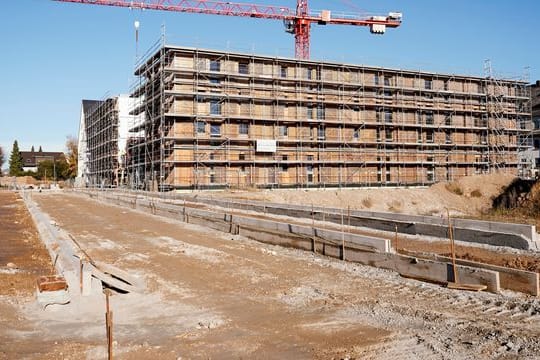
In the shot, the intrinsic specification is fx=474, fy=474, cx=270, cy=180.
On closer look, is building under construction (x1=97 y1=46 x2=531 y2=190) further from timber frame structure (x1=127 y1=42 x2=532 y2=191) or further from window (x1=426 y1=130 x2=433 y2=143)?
window (x1=426 y1=130 x2=433 y2=143)

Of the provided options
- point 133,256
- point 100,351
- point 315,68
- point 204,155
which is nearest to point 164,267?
point 133,256

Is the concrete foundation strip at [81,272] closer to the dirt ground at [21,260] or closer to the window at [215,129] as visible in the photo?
the dirt ground at [21,260]

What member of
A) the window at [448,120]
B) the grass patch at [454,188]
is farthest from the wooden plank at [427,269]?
the window at [448,120]

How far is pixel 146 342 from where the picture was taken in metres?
6.15

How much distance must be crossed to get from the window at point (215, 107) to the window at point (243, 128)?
86.7 inches

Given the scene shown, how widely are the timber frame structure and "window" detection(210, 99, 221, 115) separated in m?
0.12

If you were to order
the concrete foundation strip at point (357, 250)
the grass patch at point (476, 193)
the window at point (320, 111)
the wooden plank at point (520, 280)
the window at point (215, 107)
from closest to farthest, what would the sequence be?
the wooden plank at point (520, 280)
the concrete foundation strip at point (357, 250)
the window at point (215, 107)
the grass patch at point (476, 193)
the window at point (320, 111)

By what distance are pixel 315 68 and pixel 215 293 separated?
123ft

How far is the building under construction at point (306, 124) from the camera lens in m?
38.1

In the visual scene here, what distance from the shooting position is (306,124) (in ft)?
141

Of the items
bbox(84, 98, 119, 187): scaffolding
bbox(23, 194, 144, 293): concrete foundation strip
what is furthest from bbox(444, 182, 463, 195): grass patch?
bbox(23, 194, 144, 293): concrete foundation strip

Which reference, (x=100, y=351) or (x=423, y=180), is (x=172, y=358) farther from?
(x=423, y=180)

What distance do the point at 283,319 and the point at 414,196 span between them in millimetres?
37525

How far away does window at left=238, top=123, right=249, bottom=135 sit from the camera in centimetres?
4012
